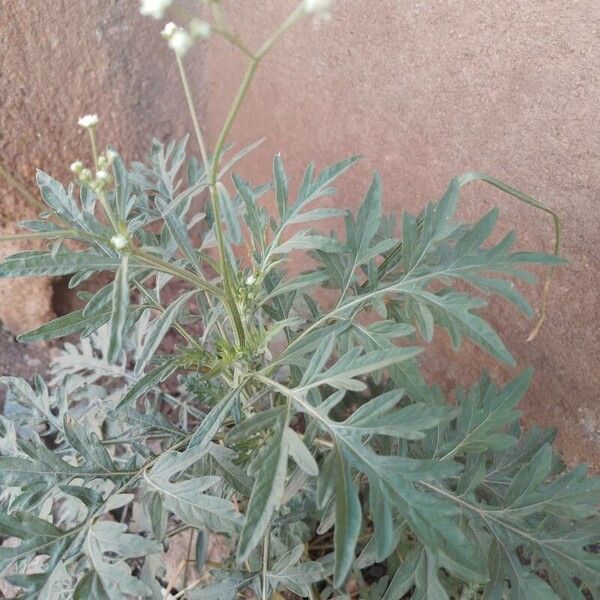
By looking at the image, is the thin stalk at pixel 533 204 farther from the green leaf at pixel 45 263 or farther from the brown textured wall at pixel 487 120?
the green leaf at pixel 45 263

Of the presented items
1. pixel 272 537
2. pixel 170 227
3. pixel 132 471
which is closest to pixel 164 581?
pixel 272 537

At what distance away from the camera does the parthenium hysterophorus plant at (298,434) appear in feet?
2.37

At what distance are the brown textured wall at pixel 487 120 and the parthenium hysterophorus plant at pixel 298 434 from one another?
7.5 inches

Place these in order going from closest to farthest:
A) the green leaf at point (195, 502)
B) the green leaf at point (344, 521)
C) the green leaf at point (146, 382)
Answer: the green leaf at point (344, 521)
the green leaf at point (195, 502)
the green leaf at point (146, 382)

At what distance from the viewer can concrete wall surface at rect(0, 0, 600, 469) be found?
3.60ft

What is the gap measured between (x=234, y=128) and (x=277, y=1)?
1.29 ft

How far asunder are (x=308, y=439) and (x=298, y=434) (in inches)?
0.9

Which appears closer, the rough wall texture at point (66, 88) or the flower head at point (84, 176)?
the flower head at point (84, 176)

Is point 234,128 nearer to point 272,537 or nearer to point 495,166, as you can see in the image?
point 495,166

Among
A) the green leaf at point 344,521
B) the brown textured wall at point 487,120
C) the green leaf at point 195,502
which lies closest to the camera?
the green leaf at point 344,521

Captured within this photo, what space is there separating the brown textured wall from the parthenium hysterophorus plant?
0.19 meters

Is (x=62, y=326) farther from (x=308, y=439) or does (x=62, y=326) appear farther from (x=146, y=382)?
(x=308, y=439)

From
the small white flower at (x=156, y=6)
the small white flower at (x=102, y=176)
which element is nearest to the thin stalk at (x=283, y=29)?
the small white flower at (x=156, y=6)

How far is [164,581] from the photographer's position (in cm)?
140
